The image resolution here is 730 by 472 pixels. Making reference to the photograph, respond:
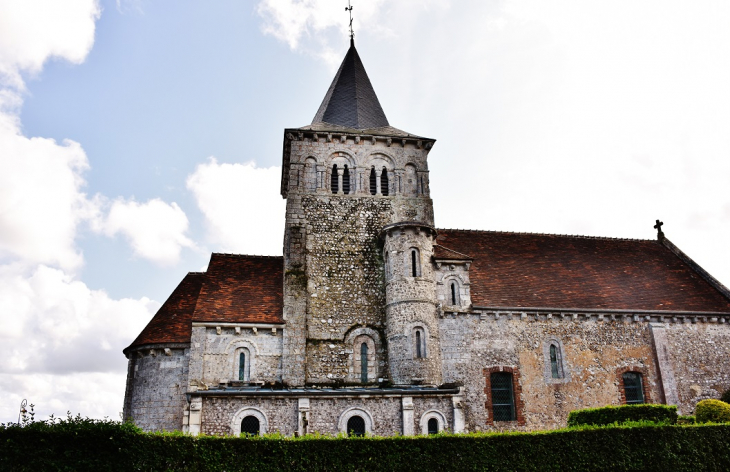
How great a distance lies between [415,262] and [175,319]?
35.3 feet

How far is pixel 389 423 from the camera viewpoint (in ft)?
67.4

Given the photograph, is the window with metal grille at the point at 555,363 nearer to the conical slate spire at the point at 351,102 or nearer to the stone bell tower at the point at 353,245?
the stone bell tower at the point at 353,245

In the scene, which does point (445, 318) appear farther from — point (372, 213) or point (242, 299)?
point (242, 299)

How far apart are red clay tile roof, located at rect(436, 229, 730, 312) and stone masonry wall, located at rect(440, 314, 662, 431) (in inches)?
38.7

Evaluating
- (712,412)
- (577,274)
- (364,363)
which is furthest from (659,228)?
(364,363)

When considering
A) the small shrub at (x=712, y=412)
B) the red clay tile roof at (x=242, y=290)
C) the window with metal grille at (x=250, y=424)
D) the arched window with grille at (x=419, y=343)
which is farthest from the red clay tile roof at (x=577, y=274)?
the window with metal grille at (x=250, y=424)

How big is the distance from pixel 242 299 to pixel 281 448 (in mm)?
11517

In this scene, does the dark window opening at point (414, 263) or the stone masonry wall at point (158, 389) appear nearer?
the stone masonry wall at point (158, 389)

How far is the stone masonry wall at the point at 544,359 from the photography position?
77.5ft

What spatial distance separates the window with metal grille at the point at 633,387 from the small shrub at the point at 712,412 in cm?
379

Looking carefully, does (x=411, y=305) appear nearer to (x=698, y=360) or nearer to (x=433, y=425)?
(x=433, y=425)

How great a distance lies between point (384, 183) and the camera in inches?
1113

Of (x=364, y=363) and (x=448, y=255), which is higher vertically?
(x=448, y=255)

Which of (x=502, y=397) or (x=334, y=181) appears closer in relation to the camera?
(x=502, y=397)
